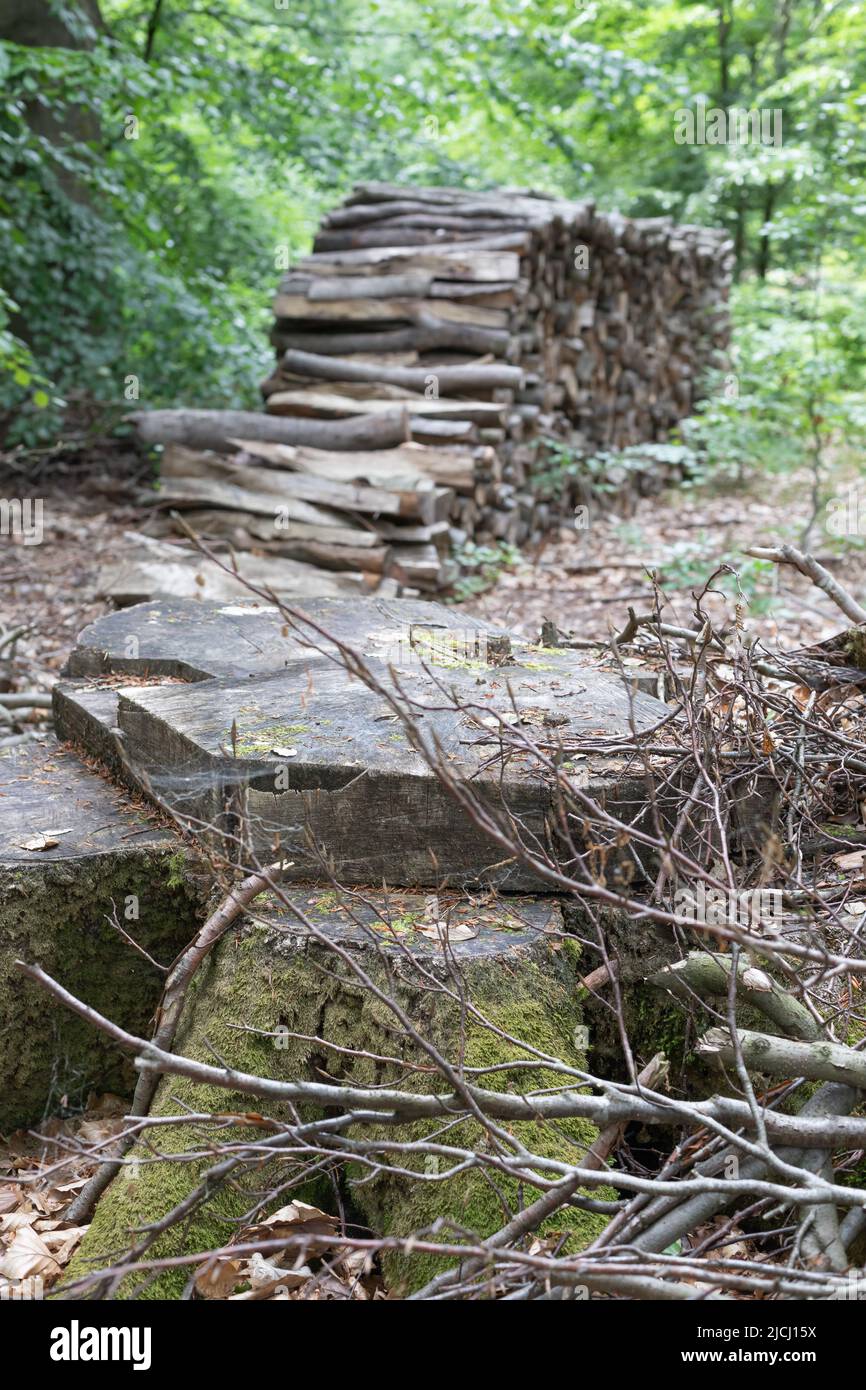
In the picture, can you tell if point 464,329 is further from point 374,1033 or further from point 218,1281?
point 218,1281

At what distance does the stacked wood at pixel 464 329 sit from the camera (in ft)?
25.9

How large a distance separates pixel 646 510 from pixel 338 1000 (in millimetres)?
8510

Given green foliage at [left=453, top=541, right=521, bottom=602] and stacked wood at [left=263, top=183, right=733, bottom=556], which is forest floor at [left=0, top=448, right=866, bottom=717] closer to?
green foliage at [left=453, top=541, right=521, bottom=602]

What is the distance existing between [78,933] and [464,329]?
5952 millimetres

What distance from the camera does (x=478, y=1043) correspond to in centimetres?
259

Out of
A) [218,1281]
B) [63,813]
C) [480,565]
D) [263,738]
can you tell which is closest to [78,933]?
[63,813]

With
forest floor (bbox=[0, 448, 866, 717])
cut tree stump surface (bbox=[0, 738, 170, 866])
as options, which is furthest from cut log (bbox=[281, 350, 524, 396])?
cut tree stump surface (bbox=[0, 738, 170, 866])

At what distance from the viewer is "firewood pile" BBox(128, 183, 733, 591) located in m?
7.23

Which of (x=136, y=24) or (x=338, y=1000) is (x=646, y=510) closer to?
(x=136, y=24)

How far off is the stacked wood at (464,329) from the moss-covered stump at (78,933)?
4726 millimetres

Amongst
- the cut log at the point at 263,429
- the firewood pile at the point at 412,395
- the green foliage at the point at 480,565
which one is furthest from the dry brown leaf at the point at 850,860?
the cut log at the point at 263,429

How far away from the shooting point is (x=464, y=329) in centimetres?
802

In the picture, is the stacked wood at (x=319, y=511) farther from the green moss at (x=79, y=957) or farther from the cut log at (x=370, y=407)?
the green moss at (x=79, y=957)

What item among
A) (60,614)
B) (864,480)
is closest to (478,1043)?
(60,614)
